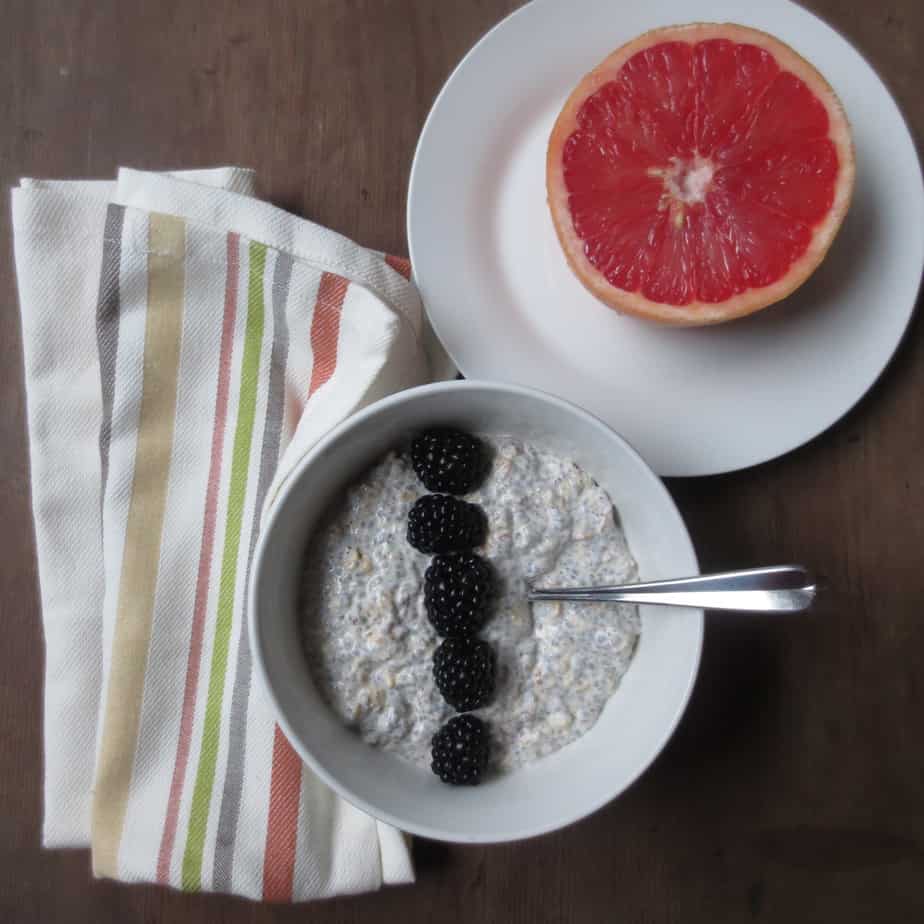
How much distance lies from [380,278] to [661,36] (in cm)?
42

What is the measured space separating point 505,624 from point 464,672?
0.07 metres

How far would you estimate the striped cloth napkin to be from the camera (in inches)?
39.1

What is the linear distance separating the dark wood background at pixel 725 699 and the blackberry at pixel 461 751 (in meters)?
0.24

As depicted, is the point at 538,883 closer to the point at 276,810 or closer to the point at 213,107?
the point at 276,810

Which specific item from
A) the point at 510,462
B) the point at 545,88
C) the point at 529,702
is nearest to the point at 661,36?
the point at 545,88

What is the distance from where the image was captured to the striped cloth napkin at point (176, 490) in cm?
99

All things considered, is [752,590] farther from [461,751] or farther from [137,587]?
[137,587]

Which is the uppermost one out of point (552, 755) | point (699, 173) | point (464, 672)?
point (699, 173)

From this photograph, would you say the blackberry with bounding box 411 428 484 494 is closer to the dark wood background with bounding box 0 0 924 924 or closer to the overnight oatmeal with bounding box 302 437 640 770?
the overnight oatmeal with bounding box 302 437 640 770

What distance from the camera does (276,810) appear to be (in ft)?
3.30

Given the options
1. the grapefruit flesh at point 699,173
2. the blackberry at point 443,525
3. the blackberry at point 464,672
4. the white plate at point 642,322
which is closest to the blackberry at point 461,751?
the blackberry at point 464,672

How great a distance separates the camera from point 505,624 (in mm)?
897

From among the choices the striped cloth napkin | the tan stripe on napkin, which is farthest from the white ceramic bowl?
the tan stripe on napkin

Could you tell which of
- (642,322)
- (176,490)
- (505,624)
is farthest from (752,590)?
(176,490)
